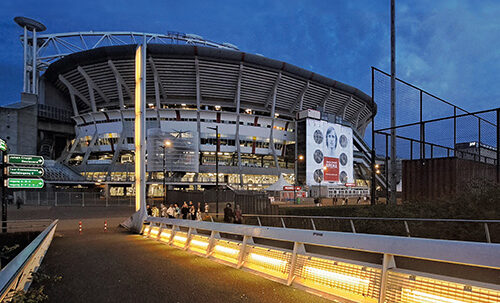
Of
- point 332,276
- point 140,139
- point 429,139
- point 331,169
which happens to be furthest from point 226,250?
point 331,169

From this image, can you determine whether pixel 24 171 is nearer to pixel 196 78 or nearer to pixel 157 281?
pixel 157 281

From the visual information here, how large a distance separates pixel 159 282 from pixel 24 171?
14.7m

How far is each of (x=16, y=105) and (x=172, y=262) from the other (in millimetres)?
82952

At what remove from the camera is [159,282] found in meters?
6.17

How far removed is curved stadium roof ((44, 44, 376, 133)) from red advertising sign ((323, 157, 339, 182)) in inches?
548

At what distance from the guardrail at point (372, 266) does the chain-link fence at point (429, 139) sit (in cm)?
1156

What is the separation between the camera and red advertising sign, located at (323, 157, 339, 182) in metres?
71.5

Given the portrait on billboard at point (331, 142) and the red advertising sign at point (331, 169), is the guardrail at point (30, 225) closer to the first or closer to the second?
the red advertising sign at point (331, 169)

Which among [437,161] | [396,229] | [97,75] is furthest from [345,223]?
[97,75]

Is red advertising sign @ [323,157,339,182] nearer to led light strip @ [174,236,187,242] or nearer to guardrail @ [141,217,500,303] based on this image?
led light strip @ [174,236,187,242]

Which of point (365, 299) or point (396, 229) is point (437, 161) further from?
point (365, 299)

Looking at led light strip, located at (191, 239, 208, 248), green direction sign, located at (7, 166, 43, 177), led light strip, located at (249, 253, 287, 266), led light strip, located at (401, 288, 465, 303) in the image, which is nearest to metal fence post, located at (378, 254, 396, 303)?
led light strip, located at (401, 288, 465, 303)

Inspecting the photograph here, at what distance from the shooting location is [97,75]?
67625 millimetres

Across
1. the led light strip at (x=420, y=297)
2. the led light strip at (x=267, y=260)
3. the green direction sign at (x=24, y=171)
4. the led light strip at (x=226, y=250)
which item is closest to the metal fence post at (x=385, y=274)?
the led light strip at (x=420, y=297)
